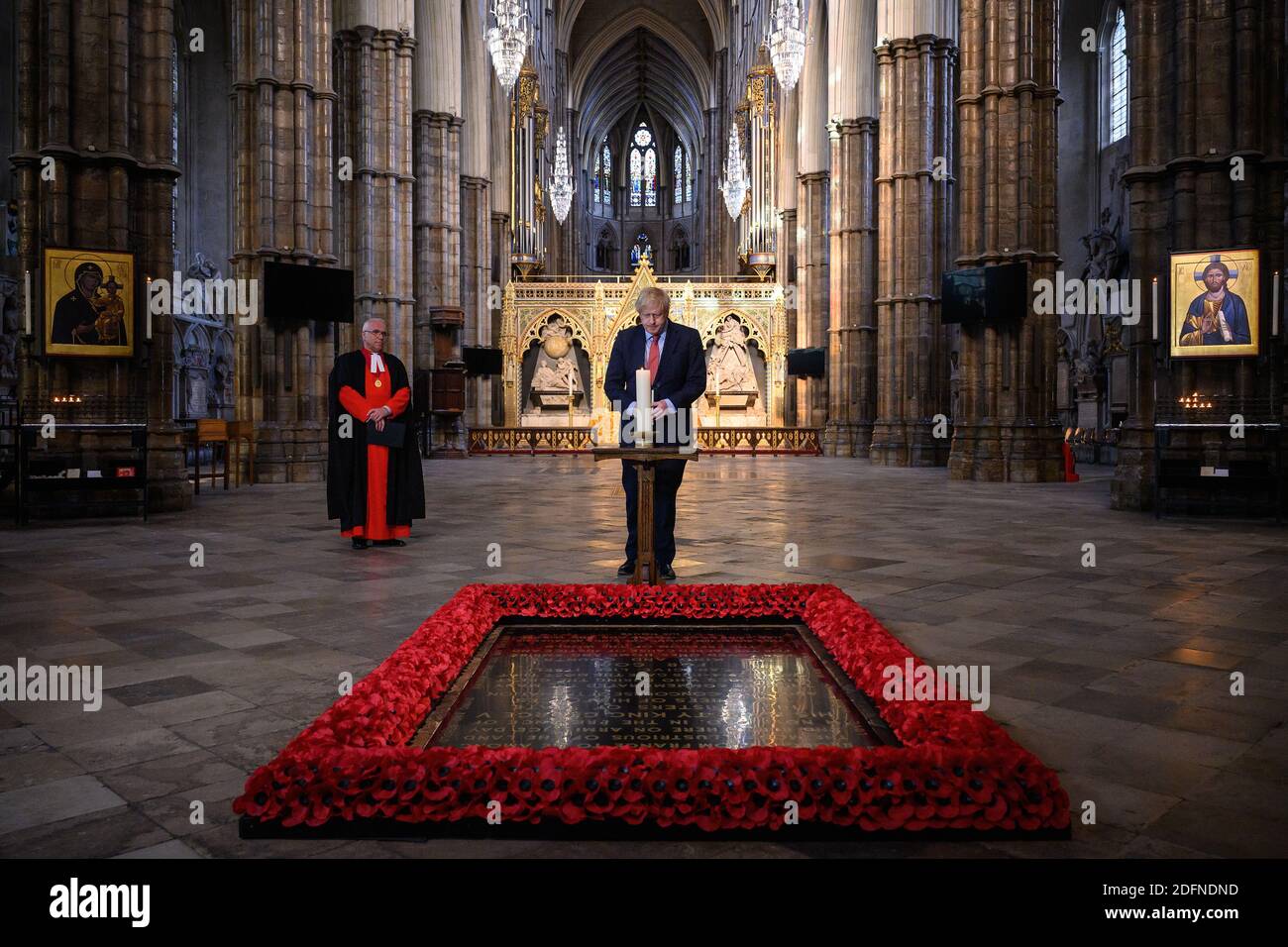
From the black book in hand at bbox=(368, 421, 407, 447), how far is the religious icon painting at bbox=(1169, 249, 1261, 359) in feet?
28.3

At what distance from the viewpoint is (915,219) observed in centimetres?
2205

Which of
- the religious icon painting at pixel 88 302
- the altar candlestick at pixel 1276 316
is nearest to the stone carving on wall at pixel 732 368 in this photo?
the altar candlestick at pixel 1276 316

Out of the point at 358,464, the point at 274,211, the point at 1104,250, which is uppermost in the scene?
the point at 1104,250

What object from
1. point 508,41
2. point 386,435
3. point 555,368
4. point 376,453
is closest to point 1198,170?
point 386,435

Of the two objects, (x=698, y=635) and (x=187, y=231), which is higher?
(x=187, y=231)

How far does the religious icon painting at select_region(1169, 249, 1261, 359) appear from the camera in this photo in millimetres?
10094

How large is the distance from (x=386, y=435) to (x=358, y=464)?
1.31ft

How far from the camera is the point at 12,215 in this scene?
74.8ft

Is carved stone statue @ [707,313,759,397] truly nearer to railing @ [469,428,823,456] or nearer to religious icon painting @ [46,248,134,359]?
railing @ [469,428,823,456]

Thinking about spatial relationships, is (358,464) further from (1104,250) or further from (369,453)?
(1104,250)
